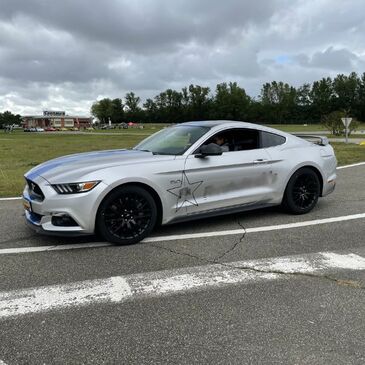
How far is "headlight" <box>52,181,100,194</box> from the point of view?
4.75 metres

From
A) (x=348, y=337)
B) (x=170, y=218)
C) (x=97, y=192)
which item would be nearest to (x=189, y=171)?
(x=170, y=218)

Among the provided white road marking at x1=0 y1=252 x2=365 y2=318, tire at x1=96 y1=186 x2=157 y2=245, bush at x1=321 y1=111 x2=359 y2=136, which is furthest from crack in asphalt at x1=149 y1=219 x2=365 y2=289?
bush at x1=321 y1=111 x2=359 y2=136

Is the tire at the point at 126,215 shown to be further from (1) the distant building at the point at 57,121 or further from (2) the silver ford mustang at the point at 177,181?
(1) the distant building at the point at 57,121

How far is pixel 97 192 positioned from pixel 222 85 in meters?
146

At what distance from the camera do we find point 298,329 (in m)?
3.17

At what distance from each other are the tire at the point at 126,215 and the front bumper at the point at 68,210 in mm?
122

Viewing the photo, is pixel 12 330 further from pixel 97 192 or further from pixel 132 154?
pixel 132 154

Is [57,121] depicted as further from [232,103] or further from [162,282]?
[162,282]

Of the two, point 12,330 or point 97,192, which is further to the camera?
point 97,192

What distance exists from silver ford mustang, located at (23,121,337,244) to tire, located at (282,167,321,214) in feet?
0.05

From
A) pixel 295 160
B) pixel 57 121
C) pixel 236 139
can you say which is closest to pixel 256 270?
pixel 236 139

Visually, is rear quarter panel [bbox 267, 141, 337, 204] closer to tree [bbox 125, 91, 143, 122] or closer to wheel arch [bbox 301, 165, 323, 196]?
wheel arch [bbox 301, 165, 323, 196]

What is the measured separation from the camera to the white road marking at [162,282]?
11.8ft

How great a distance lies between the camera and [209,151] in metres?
5.43
